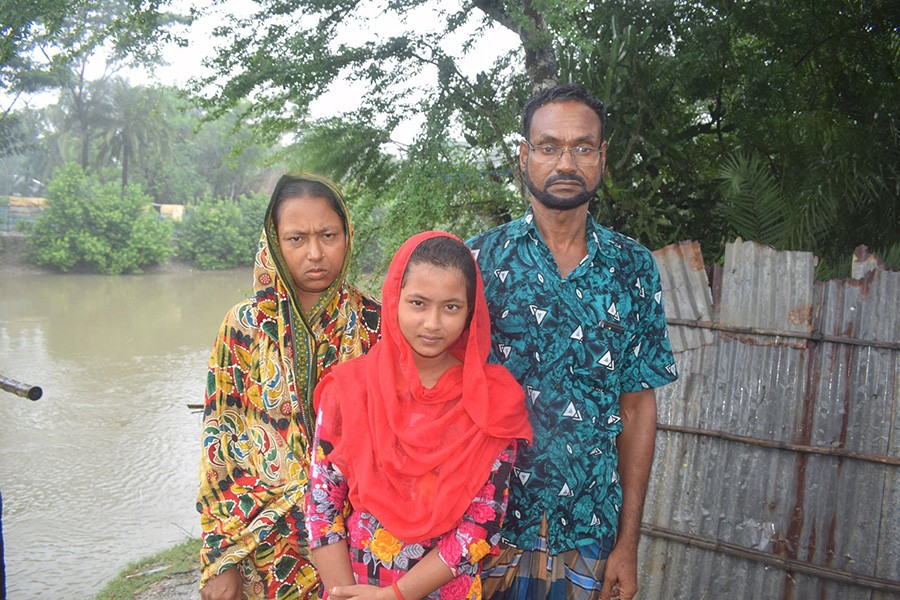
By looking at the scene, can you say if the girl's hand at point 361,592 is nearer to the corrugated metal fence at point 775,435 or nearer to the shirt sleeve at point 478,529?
the shirt sleeve at point 478,529

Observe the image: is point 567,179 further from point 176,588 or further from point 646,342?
point 176,588

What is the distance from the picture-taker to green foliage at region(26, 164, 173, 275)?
24938 millimetres

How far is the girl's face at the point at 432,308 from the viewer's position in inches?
63.9

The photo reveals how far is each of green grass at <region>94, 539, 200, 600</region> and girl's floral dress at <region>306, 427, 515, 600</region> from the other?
4.09 m

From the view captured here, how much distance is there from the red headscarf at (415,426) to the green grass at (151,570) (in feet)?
13.9

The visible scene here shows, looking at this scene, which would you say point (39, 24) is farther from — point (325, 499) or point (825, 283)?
point (825, 283)

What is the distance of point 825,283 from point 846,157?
4.97 feet

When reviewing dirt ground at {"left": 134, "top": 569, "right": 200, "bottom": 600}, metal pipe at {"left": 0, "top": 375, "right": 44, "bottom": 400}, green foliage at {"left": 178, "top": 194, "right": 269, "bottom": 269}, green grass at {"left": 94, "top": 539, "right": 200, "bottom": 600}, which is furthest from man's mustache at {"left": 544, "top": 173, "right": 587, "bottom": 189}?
green foliage at {"left": 178, "top": 194, "right": 269, "bottom": 269}

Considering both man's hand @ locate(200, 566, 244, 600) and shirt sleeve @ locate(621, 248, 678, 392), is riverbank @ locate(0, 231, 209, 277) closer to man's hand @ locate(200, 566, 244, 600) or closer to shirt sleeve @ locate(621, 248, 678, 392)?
man's hand @ locate(200, 566, 244, 600)

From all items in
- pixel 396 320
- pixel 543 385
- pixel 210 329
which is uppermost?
pixel 396 320

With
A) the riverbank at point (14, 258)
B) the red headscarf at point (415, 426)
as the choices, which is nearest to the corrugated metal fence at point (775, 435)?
the red headscarf at point (415, 426)

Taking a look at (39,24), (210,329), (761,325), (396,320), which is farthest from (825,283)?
(210,329)

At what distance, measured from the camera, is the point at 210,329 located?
19.2 metres

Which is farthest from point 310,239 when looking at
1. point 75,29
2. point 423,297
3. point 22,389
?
point 75,29
